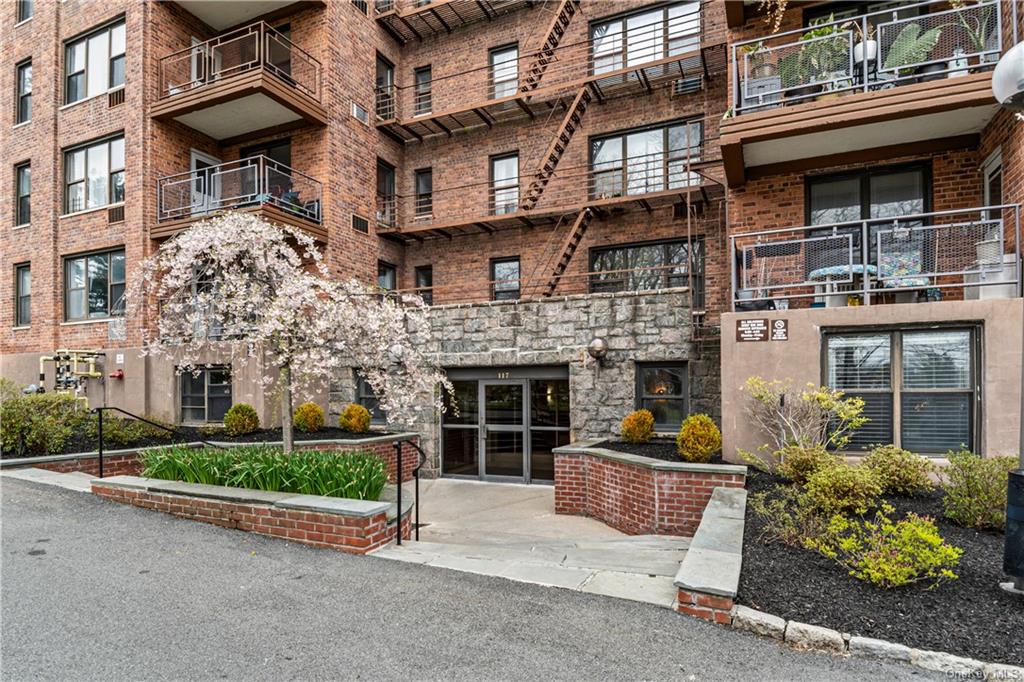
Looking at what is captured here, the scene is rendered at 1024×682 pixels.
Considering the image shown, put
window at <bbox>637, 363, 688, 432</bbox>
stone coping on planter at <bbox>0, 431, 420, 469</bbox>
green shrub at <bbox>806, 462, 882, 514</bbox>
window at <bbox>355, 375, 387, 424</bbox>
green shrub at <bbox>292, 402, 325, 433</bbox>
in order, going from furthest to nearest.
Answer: window at <bbox>355, 375, 387, 424</bbox>
green shrub at <bbox>292, 402, 325, 433</bbox>
window at <bbox>637, 363, 688, 432</bbox>
stone coping on planter at <bbox>0, 431, 420, 469</bbox>
green shrub at <bbox>806, 462, 882, 514</bbox>

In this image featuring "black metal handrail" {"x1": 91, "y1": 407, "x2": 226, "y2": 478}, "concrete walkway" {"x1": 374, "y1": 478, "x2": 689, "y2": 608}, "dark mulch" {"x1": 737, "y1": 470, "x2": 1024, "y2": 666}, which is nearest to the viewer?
"dark mulch" {"x1": 737, "y1": 470, "x2": 1024, "y2": 666}

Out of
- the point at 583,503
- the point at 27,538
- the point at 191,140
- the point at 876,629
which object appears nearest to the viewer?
the point at 876,629

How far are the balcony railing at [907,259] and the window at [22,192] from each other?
19.5 meters

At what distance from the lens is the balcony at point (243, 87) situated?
500 inches

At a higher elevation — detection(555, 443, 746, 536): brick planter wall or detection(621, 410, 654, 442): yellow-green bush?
detection(621, 410, 654, 442): yellow-green bush

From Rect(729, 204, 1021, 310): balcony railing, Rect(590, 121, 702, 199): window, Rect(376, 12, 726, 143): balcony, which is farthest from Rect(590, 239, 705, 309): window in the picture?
Rect(376, 12, 726, 143): balcony

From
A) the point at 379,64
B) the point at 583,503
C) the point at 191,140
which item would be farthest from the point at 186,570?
the point at 379,64

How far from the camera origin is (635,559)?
5676 mm

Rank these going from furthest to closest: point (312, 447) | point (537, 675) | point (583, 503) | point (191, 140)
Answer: point (191, 140) → point (312, 447) → point (583, 503) → point (537, 675)

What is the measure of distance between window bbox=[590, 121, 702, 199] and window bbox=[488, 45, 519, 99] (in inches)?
117

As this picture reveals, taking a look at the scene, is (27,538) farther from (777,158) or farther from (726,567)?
(777,158)

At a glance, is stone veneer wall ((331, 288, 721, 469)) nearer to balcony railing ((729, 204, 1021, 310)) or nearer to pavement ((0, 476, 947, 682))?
balcony railing ((729, 204, 1021, 310))

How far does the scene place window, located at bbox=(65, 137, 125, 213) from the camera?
1431cm

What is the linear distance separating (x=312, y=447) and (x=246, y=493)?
4.95 meters
